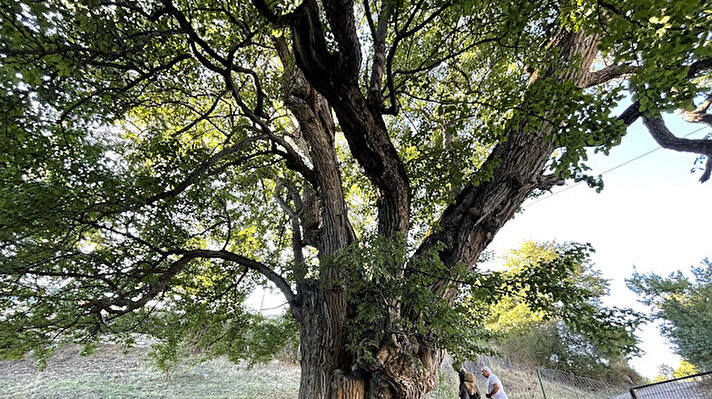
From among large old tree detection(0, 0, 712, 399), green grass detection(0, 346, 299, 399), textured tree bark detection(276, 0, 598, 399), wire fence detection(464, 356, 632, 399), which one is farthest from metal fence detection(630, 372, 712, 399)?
green grass detection(0, 346, 299, 399)

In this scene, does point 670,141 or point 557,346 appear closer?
point 670,141

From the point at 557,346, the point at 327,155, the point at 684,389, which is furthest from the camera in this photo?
the point at 557,346

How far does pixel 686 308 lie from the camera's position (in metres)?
9.50

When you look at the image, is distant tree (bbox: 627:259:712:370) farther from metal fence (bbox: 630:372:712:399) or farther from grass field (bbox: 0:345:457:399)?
grass field (bbox: 0:345:457:399)

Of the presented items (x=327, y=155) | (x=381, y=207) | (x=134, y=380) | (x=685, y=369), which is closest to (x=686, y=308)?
(x=685, y=369)

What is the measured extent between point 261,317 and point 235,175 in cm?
247

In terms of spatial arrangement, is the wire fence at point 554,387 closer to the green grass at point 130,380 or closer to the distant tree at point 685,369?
the distant tree at point 685,369

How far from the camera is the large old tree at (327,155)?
5.94 feet

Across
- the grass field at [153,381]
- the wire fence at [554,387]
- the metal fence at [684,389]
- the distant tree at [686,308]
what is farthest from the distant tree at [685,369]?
the metal fence at [684,389]

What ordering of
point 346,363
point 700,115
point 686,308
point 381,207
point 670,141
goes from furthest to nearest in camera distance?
point 686,308
point 700,115
point 670,141
point 381,207
point 346,363

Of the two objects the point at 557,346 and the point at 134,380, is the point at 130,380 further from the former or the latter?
the point at 557,346

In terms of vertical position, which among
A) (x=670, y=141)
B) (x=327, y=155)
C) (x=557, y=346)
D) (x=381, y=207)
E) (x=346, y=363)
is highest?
(x=670, y=141)

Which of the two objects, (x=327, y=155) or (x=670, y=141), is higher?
(x=670, y=141)

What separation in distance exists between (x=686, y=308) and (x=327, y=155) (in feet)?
46.1
